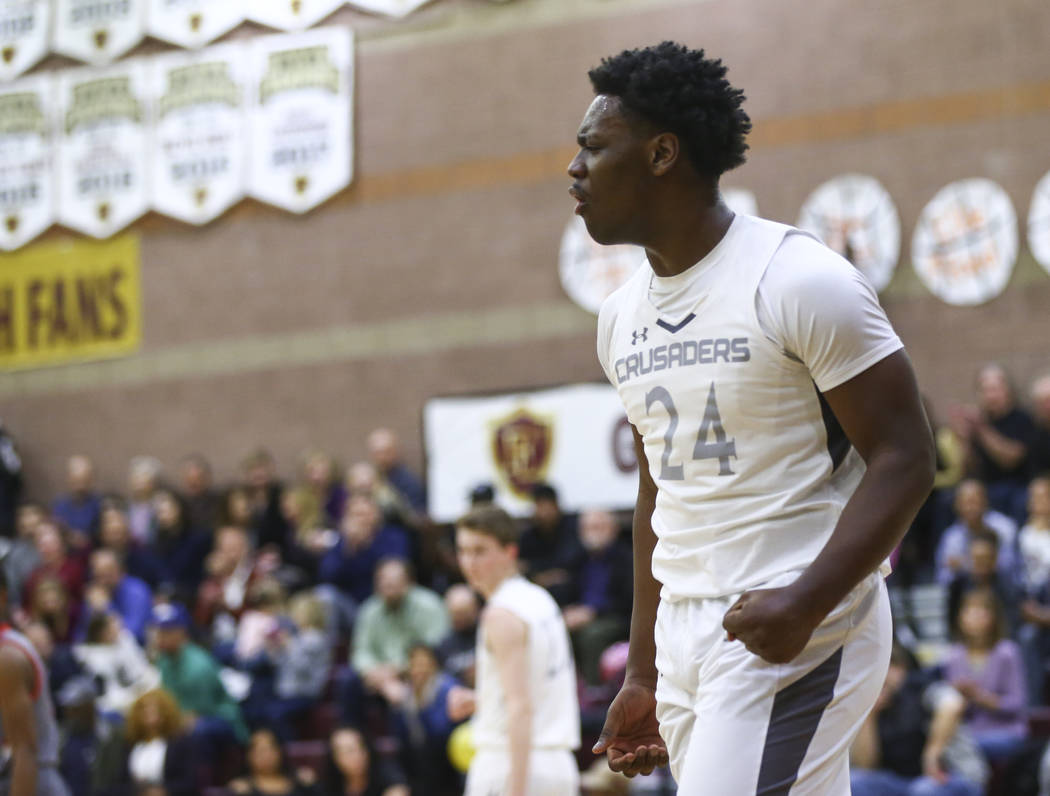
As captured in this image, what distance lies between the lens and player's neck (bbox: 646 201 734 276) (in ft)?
9.59

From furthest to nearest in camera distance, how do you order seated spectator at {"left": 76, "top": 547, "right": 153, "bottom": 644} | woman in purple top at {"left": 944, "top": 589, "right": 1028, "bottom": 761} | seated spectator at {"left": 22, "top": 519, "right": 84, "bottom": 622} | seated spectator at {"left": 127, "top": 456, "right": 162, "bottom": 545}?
seated spectator at {"left": 127, "top": 456, "right": 162, "bottom": 545}
seated spectator at {"left": 22, "top": 519, "right": 84, "bottom": 622}
seated spectator at {"left": 76, "top": 547, "right": 153, "bottom": 644}
woman in purple top at {"left": 944, "top": 589, "right": 1028, "bottom": 761}

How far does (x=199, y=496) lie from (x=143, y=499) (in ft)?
1.96

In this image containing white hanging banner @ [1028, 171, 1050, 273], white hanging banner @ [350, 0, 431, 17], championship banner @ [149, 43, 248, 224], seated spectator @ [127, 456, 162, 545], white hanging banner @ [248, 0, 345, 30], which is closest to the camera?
white hanging banner @ [1028, 171, 1050, 273]

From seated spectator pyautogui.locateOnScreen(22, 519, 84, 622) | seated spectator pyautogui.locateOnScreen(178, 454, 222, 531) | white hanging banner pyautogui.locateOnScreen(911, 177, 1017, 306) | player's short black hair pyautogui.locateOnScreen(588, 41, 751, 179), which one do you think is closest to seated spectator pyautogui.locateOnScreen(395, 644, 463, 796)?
seated spectator pyautogui.locateOnScreen(22, 519, 84, 622)

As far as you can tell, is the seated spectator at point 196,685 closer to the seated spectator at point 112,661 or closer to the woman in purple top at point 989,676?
the seated spectator at point 112,661

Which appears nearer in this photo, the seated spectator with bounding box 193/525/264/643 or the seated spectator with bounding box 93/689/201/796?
the seated spectator with bounding box 93/689/201/796

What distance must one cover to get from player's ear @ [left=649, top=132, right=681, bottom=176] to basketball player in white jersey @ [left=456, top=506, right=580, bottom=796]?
2.73 metres

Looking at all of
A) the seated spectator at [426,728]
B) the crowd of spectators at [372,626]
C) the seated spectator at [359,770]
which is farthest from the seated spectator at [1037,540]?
the seated spectator at [359,770]

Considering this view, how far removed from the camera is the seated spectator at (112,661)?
445 inches

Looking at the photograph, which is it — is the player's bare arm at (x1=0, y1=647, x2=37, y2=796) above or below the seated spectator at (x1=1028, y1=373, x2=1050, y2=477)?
below

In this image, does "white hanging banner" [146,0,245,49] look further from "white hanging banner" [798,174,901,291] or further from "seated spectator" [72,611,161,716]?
"seated spectator" [72,611,161,716]

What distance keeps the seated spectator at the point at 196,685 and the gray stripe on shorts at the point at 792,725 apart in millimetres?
8099

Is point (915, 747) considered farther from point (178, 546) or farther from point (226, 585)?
point (178, 546)

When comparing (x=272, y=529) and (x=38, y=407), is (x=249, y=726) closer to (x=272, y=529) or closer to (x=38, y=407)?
(x=272, y=529)
